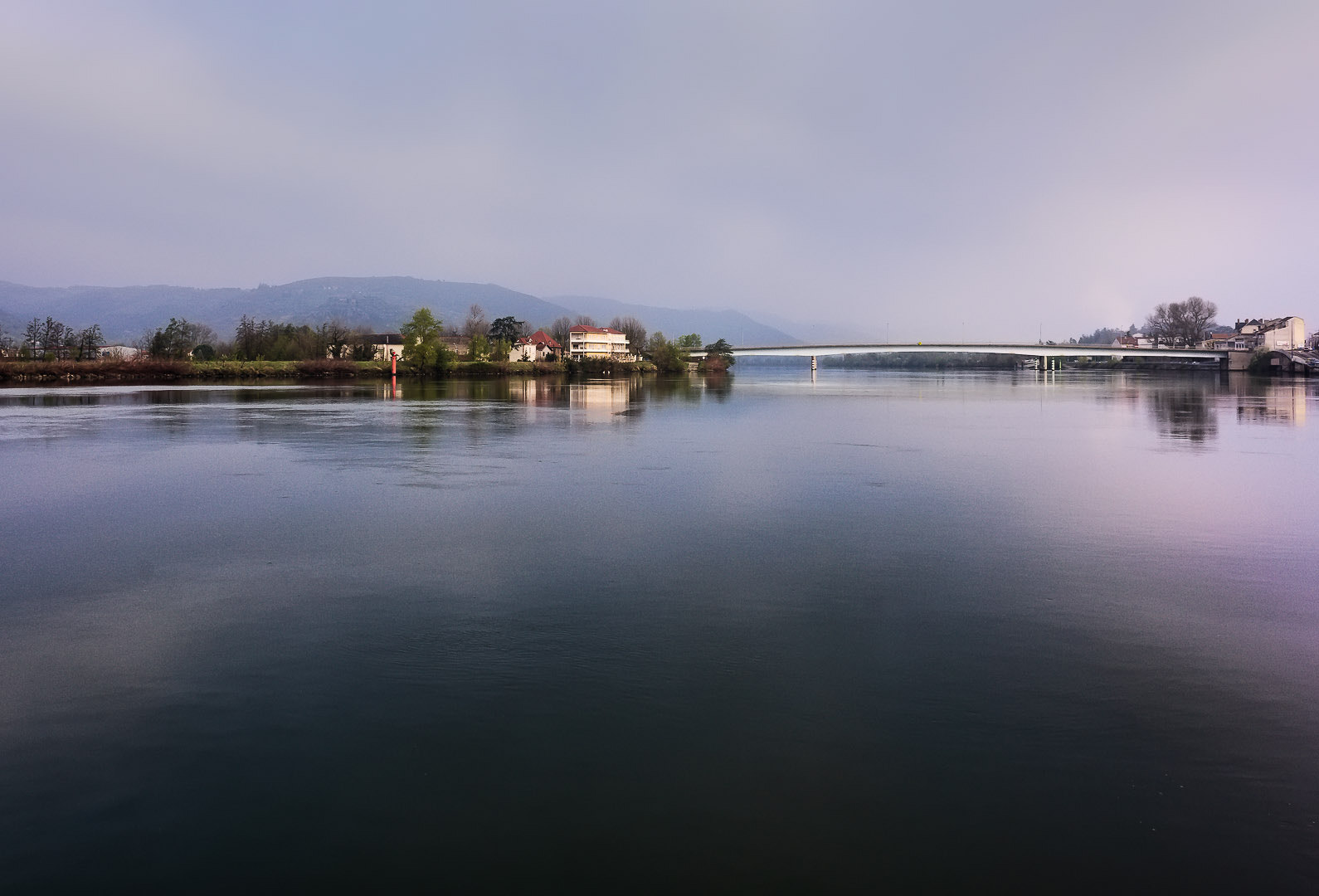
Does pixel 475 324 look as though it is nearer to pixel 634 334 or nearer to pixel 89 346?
pixel 634 334

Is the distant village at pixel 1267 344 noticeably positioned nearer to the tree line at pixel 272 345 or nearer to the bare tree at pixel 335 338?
the tree line at pixel 272 345

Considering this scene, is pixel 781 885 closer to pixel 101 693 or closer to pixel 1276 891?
pixel 1276 891

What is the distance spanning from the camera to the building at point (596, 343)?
124 m

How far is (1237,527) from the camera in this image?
10.9 metres

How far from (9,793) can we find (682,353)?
111 m

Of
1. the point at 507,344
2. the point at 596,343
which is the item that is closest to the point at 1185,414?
the point at 507,344

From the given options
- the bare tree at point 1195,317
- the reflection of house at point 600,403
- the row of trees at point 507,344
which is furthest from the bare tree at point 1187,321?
the reflection of house at point 600,403

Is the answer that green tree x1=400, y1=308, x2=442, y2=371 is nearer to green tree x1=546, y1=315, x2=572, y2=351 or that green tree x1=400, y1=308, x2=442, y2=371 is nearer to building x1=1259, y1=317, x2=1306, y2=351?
green tree x1=546, y1=315, x2=572, y2=351

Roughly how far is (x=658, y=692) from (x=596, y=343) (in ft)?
398

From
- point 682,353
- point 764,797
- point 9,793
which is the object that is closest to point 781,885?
point 764,797

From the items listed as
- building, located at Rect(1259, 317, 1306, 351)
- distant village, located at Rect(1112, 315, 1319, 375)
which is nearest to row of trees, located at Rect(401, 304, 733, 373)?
distant village, located at Rect(1112, 315, 1319, 375)

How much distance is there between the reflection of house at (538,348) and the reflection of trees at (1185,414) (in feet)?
277

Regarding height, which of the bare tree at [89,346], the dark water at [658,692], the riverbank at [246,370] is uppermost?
the bare tree at [89,346]

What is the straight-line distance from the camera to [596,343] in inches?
4921
